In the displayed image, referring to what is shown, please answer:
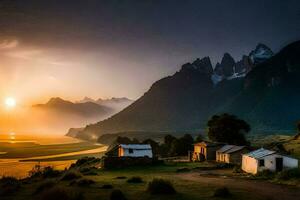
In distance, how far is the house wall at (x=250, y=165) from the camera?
50812mm

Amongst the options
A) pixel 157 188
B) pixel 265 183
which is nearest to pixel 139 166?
pixel 265 183

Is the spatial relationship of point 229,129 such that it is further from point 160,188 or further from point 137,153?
point 160,188

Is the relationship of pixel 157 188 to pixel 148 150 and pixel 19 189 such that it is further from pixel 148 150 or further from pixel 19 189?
pixel 148 150

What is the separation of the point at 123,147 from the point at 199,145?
56.5 ft

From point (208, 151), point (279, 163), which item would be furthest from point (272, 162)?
point (208, 151)

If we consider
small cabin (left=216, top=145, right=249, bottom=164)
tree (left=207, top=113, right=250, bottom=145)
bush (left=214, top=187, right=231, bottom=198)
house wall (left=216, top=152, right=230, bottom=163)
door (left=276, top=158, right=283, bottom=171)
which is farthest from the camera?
tree (left=207, top=113, right=250, bottom=145)

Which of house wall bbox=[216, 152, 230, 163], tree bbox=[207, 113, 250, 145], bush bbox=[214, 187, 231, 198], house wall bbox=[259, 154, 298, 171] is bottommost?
house wall bbox=[216, 152, 230, 163]

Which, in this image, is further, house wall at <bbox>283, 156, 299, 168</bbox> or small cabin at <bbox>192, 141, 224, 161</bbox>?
small cabin at <bbox>192, 141, 224, 161</bbox>

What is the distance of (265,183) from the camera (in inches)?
1603

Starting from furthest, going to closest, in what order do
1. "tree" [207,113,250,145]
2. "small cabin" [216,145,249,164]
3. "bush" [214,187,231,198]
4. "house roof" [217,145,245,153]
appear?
"tree" [207,113,250,145]
"house roof" [217,145,245,153]
"small cabin" [216,145,249,164]
"bush" [214,187,231,198]

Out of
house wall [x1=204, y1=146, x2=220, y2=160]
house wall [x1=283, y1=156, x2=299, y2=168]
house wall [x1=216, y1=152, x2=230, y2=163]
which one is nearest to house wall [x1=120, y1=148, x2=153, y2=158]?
house wall [x1=204, y1=146, x2=220, y2=160]

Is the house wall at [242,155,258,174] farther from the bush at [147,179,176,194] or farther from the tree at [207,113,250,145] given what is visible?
the tree at [207,113,250,145]

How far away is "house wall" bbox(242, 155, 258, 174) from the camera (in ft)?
167

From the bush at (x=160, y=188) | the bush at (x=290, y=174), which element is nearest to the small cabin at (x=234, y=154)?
the bush at (x=290, y=174)
